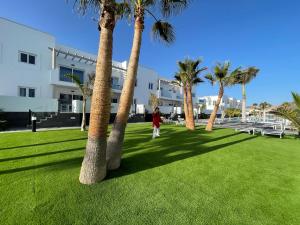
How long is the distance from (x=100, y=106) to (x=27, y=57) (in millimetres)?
18317

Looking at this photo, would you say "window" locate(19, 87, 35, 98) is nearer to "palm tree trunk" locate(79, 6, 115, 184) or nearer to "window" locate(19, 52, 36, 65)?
"window" locate(19, 52, 36, 65)

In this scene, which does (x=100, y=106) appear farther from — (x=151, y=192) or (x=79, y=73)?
(x=79, y=73)

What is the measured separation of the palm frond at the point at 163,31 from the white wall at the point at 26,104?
12.4 m

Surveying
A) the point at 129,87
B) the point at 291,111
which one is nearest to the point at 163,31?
the point at 129,87

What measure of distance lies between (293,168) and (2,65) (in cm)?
2163

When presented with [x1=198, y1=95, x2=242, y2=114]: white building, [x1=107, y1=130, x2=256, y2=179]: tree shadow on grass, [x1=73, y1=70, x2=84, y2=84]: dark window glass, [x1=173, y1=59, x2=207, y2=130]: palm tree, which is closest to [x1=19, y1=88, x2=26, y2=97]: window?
[x1=73, y1=70, x2=84, y2=84]: dark window glass

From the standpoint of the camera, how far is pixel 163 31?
8273 mm

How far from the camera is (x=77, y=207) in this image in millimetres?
3355

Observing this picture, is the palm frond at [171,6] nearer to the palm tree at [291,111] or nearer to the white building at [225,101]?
the palm tree at [291,111]

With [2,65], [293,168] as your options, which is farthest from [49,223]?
[2,65]

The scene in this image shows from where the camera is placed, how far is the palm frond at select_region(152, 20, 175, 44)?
26.7ft

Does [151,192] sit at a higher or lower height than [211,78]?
lower

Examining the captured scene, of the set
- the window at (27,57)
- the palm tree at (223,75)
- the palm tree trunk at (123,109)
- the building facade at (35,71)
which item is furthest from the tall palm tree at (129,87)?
the window at (27,57)

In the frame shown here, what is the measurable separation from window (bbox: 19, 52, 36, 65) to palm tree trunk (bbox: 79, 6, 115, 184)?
57.6 ft
